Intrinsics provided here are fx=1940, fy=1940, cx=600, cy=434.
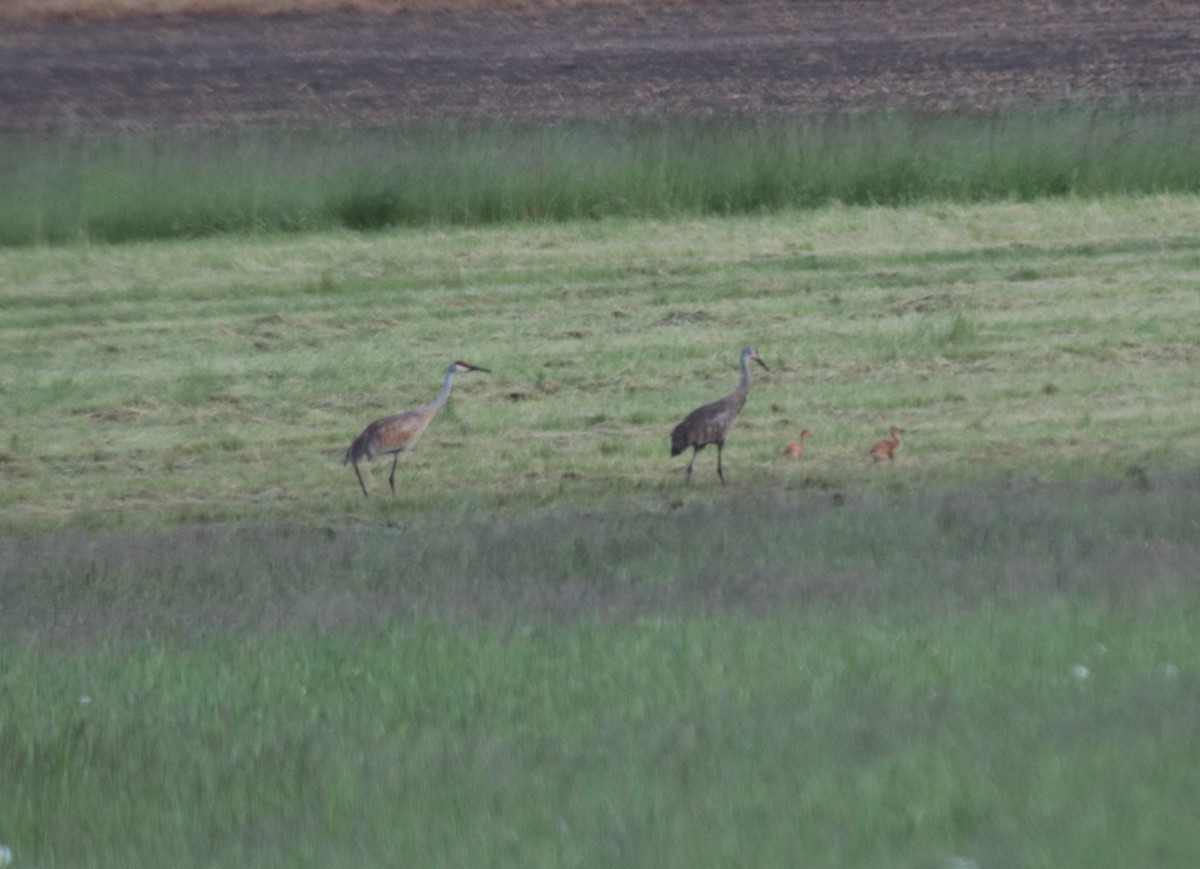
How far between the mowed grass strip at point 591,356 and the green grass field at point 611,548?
0.05 metres

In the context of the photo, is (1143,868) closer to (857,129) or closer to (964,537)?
(964,537)

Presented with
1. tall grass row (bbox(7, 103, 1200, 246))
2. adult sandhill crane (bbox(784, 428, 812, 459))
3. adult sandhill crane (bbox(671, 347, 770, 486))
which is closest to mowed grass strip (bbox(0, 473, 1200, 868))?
adult sandhill crane (bbox(671, 347, 770, 486))

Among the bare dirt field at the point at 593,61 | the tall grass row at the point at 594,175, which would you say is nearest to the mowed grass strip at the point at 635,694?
the tall grass row at the point at 594,175

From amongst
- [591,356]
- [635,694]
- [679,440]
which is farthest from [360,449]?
[635,694]

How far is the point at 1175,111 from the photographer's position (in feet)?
74.2

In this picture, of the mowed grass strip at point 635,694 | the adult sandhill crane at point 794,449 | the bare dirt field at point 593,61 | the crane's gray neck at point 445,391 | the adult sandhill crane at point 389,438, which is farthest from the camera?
the bare dirt field at point 593,61

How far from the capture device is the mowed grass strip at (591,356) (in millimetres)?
13031

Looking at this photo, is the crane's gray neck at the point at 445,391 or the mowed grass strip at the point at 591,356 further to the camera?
the crane's gray neck at the point at 445,391

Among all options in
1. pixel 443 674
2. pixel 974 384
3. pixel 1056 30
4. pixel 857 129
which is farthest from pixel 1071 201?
pixel 443 674

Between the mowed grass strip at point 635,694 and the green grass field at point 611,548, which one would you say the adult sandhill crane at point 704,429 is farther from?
the mowed grass strip at point 635,694

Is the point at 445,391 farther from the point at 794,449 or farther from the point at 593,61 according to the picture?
the point at 593,61

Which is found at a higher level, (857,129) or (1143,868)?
(1143,868)

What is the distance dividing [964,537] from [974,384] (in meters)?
5.47

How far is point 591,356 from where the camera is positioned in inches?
631
